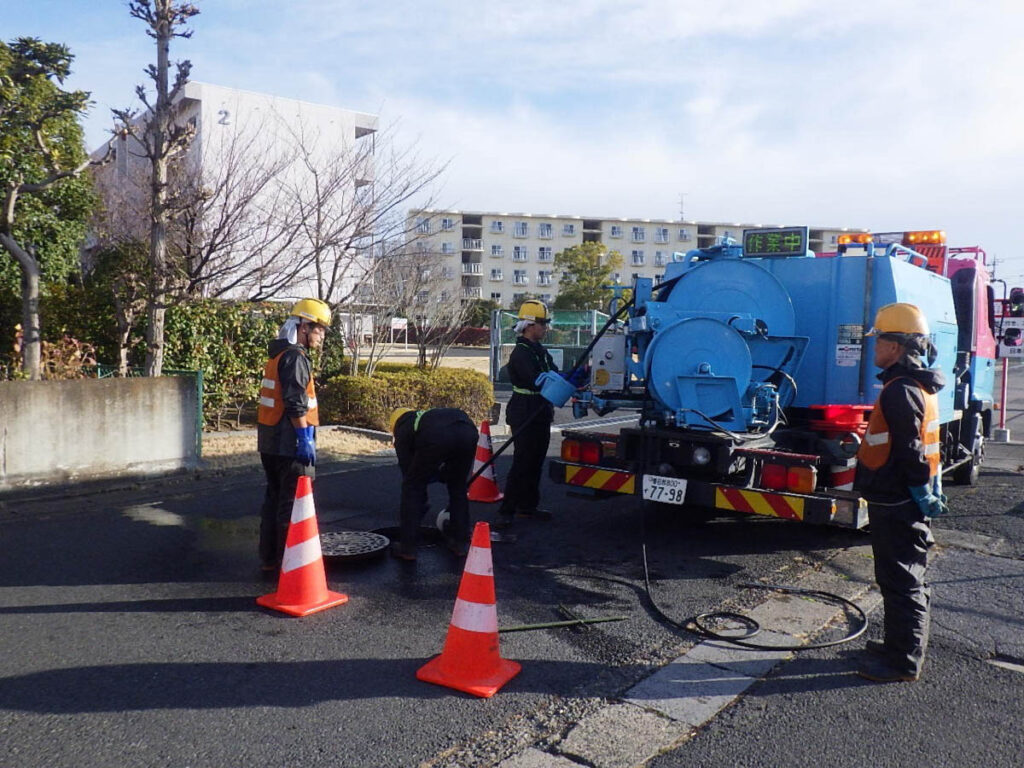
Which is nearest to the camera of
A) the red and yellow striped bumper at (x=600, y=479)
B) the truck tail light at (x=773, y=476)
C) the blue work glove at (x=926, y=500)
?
the blue work glove at (x=926, y=500)

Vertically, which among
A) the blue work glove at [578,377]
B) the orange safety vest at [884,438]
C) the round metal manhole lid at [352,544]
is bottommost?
the round metal manhole lid at [352,544]

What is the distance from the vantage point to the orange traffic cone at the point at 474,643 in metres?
3.84

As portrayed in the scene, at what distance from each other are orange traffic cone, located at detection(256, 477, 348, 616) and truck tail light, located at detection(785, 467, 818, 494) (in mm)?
3252

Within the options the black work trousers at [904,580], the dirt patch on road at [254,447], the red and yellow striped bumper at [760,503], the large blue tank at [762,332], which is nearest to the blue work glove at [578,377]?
the large blue tank at [762,332]

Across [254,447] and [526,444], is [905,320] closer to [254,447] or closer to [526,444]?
[526,444]

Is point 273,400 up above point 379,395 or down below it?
above

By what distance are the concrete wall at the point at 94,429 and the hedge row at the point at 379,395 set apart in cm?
349

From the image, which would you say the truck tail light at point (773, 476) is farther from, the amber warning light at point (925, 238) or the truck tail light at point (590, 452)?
the amber warning light at point (925, 238)

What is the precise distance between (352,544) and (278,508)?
0.78m

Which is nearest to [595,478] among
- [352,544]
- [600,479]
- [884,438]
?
[600,479]

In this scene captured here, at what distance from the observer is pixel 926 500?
156 inches

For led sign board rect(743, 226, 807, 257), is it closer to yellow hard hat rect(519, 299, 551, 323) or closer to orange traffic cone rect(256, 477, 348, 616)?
yellow hard hat rect(519, 299, 551, 323)

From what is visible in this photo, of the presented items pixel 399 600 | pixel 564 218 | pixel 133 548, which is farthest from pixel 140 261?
pixel 564 218

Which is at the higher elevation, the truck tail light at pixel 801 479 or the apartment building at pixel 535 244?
the apartment building at pixel 535 244
